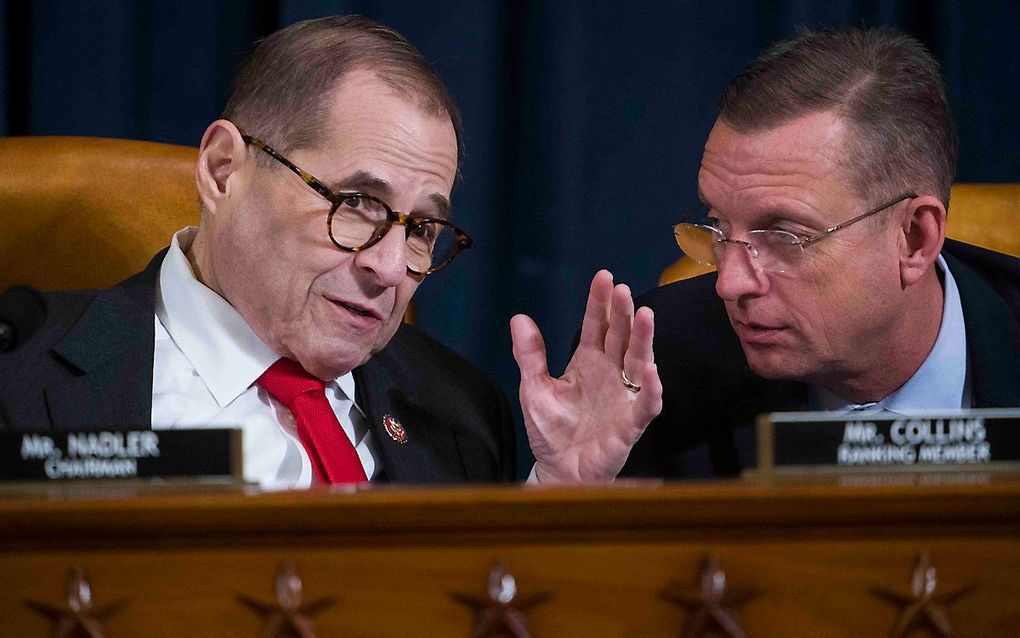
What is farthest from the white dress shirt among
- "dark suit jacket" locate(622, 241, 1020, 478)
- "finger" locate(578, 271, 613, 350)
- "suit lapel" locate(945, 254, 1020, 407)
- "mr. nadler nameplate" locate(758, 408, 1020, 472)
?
"suit lapel" locate(945, 254, 1020, 407)

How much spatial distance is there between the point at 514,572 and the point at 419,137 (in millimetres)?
857

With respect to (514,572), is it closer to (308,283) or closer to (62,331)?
(308,283)

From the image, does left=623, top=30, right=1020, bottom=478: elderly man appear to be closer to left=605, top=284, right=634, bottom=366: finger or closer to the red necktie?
left=605, top=284, right=634, bottom=366: finger

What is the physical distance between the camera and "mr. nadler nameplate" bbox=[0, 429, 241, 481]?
921 mm

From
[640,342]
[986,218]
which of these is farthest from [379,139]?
[986,218]

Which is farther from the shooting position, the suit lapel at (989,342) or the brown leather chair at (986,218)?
the brown leather chair at (986,218)

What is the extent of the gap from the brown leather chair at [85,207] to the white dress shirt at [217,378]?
0.21 meters

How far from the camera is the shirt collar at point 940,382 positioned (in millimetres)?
1700

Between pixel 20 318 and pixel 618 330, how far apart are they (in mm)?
735

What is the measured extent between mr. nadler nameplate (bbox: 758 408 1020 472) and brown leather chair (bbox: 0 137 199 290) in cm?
119

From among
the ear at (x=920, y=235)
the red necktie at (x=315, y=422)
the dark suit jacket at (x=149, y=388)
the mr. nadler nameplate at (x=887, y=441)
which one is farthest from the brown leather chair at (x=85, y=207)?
the mr. nadler nameplate at (x=887, y=441)

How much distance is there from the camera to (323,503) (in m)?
0.82

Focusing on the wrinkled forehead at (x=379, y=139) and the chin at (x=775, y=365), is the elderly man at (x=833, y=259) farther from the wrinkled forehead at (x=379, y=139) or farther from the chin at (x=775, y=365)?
the wrinkled forehead at (x=379, y=139)

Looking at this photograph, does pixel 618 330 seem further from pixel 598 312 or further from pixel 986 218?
pixel 986 218
